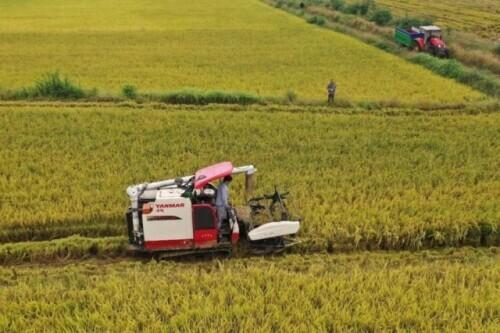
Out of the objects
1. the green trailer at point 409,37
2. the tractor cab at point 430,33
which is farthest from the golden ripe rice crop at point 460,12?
A: the tractor cab at point 430,33

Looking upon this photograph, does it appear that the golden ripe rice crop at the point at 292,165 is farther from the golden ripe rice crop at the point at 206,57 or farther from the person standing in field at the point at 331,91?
the golden ripe rice crop at the point at 206,57

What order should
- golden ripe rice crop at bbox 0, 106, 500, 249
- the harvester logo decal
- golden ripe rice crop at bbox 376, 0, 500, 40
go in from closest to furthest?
the harvester logo decal
golden ripe rice crop at bbox 0, 106, 500, 249
golden ripe rice crop at bbox 376, 0, 500, 40

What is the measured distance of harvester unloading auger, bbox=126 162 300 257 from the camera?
8344 mm

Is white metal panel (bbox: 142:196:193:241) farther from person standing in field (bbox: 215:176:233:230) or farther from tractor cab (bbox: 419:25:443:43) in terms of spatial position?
tractor cab (bbox: 419:25:443:43)

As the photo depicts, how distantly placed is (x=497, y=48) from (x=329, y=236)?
21.4 meters

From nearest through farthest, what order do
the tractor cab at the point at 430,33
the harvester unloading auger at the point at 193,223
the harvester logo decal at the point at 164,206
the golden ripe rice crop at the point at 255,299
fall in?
the golden ripe rice crop at the point at 255,299 < the harvester logo decal at the point at 164,206 < the harvester unloading auger at the point at 193,223 < the tractor cab at the point at 430,33

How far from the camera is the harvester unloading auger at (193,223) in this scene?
328 inches

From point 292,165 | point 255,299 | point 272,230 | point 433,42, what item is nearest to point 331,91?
point 292,165

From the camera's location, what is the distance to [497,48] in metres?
26.1

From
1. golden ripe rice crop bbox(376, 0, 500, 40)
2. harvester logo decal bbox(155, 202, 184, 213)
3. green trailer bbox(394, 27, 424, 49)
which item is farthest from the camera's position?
golden ripe rice crop bbox(376, 0, 500, 40)

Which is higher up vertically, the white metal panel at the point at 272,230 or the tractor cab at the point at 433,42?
the tractor cab at the point at 433,42

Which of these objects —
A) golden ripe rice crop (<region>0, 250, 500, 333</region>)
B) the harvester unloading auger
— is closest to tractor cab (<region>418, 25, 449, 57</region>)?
golden ripe rice crop (<region>0, 250, 500, 333</region>)

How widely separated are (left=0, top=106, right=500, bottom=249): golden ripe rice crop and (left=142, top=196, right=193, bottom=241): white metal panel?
141 centimetres

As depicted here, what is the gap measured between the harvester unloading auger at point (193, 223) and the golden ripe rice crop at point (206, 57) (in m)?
10.2
